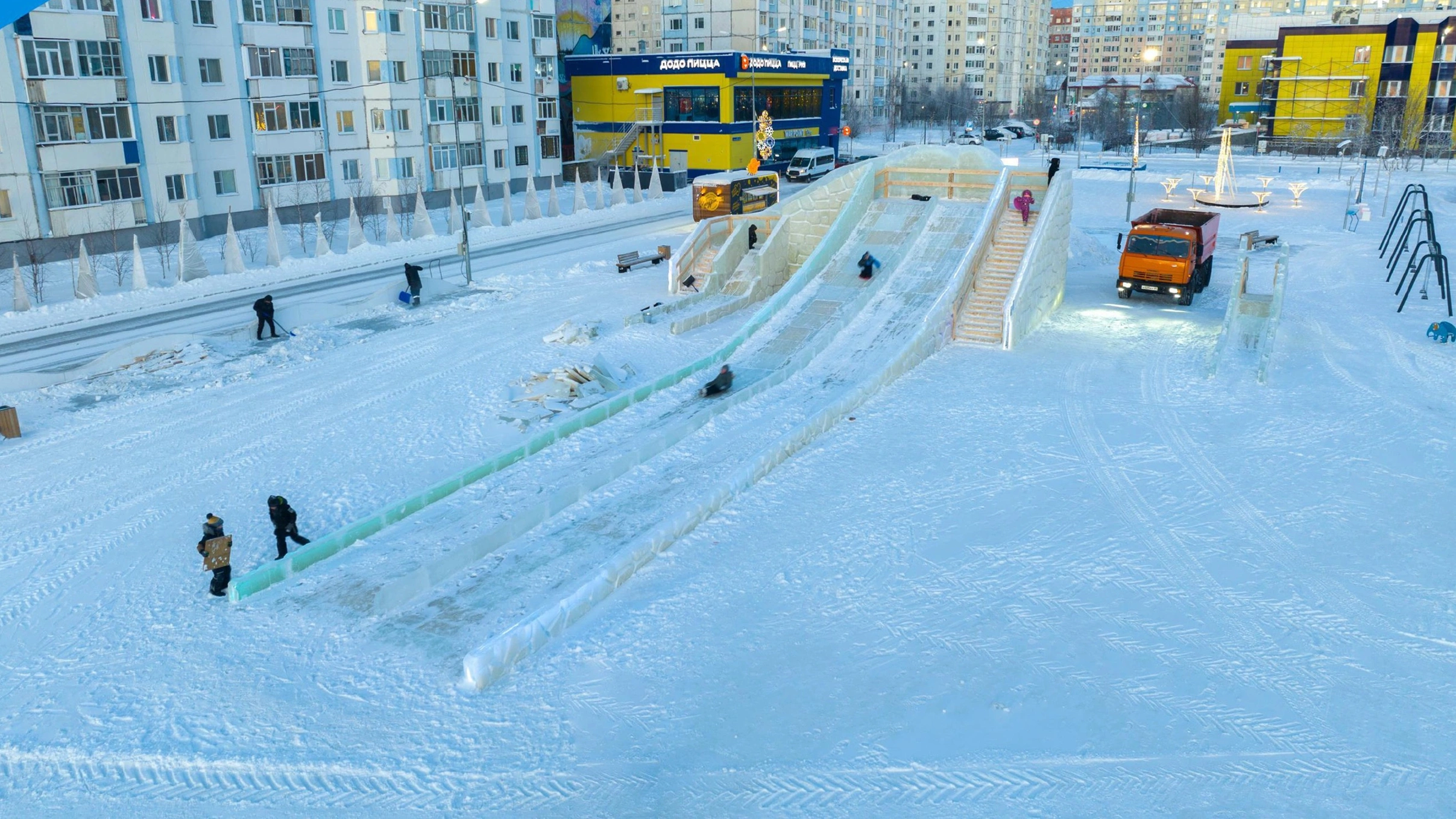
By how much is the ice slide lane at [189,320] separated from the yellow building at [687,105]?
26.7m

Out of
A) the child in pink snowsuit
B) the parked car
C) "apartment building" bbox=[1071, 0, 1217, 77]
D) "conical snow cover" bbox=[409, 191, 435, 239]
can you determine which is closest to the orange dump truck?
the child in pink snowsuit

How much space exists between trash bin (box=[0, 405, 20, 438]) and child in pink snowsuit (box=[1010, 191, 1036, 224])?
23256mm

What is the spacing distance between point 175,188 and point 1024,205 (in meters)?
31.9

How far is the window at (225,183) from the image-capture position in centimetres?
4019

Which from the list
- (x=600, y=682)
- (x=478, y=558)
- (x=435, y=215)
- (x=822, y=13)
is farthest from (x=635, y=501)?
(x=822, y=13)

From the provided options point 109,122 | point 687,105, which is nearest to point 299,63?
point 109,122

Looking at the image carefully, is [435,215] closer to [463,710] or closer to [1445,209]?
[463,710]

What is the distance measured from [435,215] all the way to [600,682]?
127 ft

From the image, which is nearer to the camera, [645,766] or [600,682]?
[645,766]

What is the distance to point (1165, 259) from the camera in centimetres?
2664

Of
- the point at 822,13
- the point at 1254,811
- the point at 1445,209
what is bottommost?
the point at 1254,811

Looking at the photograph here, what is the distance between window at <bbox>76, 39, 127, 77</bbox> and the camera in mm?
34531

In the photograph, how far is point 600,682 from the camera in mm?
10750

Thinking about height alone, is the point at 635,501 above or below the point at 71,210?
below
